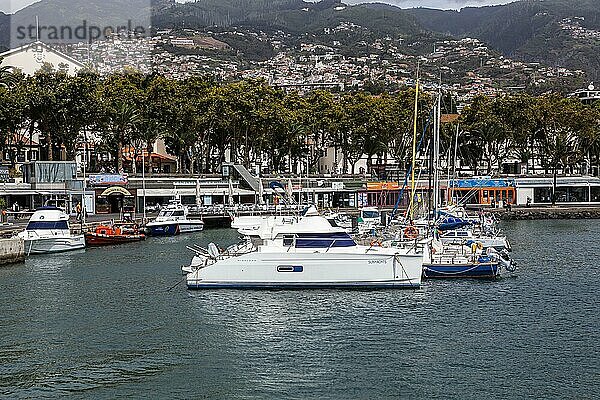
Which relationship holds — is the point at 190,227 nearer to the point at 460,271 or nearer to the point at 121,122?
the point at 121,122

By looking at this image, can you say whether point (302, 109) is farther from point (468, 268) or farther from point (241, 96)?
point (468, 268)

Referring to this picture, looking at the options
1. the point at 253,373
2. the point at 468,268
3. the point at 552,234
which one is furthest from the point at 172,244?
the point at 253,373

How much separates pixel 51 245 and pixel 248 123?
5037 centimetres

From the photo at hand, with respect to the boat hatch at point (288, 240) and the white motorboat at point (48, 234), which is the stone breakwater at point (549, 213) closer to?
the white motorboat at point (48, 234)

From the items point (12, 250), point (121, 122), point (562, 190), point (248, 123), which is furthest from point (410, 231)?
point (562, 190)

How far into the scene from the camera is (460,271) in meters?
46.9

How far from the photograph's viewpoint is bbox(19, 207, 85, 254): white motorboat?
195 ft

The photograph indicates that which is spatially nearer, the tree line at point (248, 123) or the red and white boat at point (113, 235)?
the red and white boat at point (113, 235)

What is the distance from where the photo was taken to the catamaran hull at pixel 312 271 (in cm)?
4184

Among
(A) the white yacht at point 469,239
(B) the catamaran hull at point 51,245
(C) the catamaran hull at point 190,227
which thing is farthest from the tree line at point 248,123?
(A) the white yacht at point 469,239

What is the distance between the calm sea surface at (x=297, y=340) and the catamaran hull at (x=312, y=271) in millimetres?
715

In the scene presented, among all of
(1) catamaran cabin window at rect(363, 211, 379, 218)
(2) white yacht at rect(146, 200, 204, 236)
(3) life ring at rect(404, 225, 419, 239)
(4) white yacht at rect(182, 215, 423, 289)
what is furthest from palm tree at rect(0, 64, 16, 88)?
(4) white yacht at rect(182, 215, 423, 289)

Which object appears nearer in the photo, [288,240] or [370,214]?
[288,240]

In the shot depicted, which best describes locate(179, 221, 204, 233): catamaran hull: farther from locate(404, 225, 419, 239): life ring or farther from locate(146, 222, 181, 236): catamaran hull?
locate(404, 225, 419, 239): life ring
